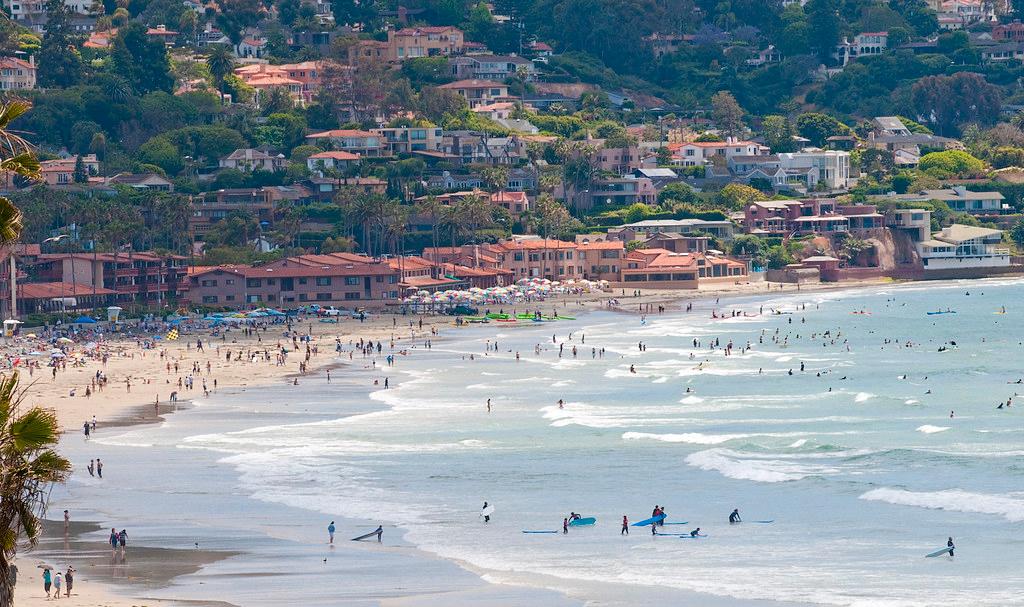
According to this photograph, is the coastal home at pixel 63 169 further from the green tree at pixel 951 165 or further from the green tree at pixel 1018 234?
the green tree at pixel 1018 234

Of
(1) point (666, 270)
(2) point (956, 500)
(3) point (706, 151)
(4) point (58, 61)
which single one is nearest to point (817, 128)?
(3) point (706, 151)

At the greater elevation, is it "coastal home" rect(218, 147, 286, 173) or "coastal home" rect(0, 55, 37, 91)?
"coastal home" rect(0, 55, 37, 91)

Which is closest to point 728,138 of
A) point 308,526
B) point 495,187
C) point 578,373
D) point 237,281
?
point 495,187

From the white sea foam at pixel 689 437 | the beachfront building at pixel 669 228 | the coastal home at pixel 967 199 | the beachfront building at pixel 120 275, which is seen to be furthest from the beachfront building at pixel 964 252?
the white sea foam at pixel 689 437

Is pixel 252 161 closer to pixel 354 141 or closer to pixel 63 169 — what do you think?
pixel 354 141

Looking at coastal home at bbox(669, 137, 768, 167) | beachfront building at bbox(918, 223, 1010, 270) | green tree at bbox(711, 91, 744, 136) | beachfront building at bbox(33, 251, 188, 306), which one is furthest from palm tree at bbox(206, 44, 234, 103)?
beachfront building at bbox(918, 223, 1010, 270)

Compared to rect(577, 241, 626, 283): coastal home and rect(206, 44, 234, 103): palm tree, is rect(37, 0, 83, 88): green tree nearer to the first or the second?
rect(206, 44, 234, 103): palm tree
